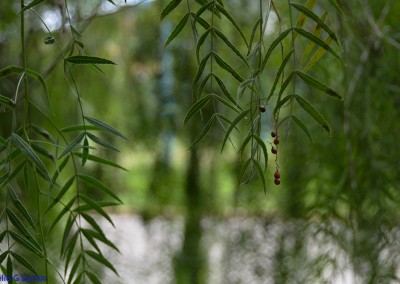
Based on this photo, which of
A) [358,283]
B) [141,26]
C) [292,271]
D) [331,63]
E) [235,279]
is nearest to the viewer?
[358,283]

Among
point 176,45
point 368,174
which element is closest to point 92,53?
point 176,45

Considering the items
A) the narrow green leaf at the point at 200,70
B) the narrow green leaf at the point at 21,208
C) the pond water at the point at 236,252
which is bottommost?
the narrow green leaf at the point at 21,208

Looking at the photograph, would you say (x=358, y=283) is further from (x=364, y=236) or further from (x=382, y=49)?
(x=382, y=49)

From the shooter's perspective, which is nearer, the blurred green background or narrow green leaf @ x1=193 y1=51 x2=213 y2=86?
narrow green leaf @ x1=193 y1=51 x2=213 y2=86

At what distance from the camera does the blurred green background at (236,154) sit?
909 millimetres

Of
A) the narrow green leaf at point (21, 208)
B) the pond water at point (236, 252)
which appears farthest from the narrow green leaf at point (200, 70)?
the pond water at point (236, 252)

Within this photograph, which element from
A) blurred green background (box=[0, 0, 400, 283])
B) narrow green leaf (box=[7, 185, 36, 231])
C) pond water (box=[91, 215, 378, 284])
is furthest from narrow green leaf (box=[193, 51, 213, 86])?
pond water (box=[91, 215, 378, 284])

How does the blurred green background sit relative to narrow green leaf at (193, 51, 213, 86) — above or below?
above

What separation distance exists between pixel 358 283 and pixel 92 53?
2.55ft

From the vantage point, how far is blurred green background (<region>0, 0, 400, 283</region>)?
0.91 m

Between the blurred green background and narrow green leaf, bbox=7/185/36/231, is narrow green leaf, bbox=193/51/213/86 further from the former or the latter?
the blurred green background

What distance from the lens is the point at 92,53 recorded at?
1.44 m

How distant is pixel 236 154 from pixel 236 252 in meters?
0.59

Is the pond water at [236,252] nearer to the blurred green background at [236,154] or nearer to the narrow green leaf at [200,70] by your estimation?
the blurred green background at [236,154]
